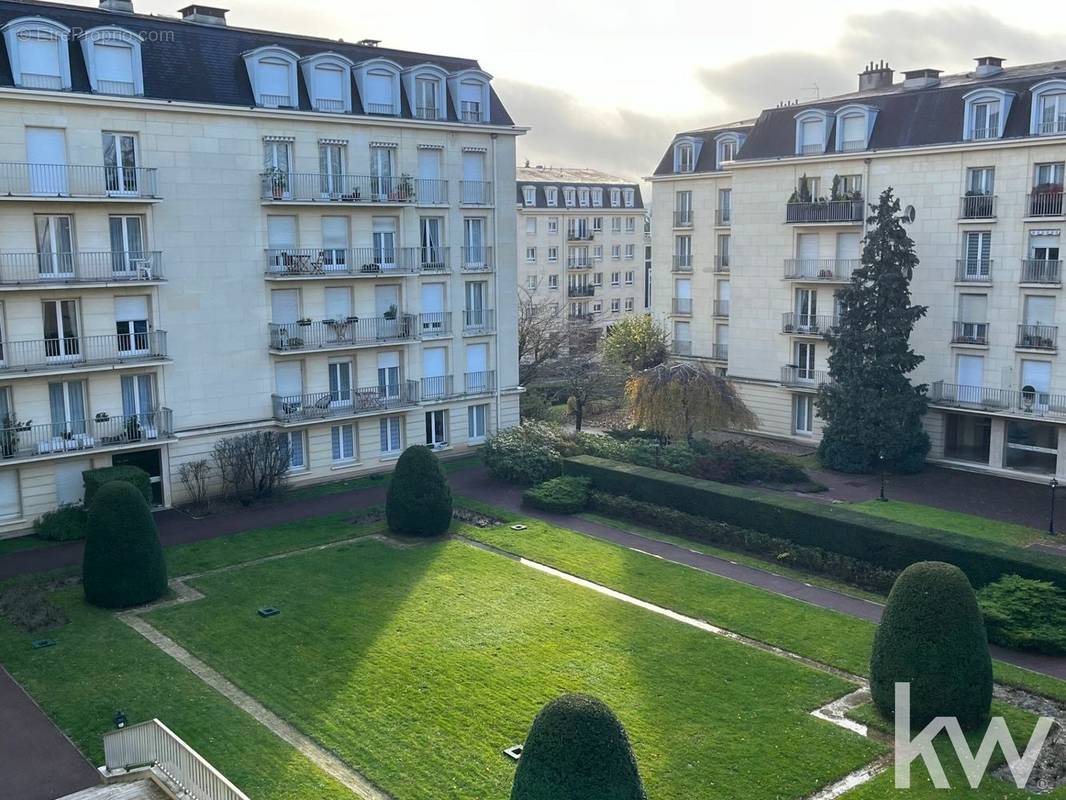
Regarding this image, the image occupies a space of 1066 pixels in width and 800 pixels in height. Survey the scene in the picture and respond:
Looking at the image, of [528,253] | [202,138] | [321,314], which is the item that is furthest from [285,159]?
[528,253]

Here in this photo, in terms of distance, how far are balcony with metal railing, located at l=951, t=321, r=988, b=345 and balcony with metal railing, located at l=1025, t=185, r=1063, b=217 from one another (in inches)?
178

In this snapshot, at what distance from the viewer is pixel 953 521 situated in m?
32.2

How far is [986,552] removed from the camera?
24.0 meters

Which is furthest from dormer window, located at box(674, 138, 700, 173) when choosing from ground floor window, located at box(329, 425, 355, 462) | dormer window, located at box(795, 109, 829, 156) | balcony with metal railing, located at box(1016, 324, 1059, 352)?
ground floor window, located at box(329, 425, 355, 462)

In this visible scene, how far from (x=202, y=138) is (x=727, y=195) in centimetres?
2705

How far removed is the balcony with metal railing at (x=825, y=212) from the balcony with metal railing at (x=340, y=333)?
56.9 ft

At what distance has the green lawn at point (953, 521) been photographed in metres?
30.5

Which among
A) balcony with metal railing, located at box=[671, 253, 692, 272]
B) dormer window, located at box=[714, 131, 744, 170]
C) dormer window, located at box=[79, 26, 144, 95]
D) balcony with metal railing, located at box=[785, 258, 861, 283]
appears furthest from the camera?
balcony with metal railing, located at box=[671, 253, 692, 272]

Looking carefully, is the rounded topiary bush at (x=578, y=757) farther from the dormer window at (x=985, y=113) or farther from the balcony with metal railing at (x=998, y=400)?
the dormer window at (x=985, y=113)

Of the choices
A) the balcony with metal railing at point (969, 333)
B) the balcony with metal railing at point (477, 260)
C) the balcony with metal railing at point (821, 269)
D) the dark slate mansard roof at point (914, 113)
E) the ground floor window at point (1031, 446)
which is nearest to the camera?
the dark slate mansard roof at point (914, 113)

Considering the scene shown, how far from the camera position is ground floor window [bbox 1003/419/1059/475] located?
37.4 m

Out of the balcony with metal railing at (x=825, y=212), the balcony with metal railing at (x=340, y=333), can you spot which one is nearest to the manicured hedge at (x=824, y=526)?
the balcony with metal railing at (x=340, y=333)

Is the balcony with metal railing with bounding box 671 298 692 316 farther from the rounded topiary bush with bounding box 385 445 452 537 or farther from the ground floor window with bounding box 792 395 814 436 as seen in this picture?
the rounded topiary bush with bounding box 385 445 452 537

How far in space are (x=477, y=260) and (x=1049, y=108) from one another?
22.2m
